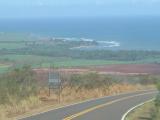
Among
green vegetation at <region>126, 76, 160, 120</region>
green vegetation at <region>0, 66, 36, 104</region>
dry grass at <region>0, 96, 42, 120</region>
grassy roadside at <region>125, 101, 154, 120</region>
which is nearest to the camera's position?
green vegetation at <region>126, 76, 160, 120</region>

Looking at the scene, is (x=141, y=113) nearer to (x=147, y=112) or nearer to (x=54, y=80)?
(x=147, y=112)

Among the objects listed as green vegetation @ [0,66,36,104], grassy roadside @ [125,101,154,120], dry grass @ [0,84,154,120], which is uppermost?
green vegetation @ [0,66,36,104]

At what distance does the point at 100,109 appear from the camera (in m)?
28.9

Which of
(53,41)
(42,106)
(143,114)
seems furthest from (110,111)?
(53,41)

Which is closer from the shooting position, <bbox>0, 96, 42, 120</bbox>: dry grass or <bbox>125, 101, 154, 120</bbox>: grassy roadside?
<bbox>0, 96, 42, 120</bbox>: dry grass

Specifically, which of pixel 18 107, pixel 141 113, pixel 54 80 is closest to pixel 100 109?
pixel 141 113

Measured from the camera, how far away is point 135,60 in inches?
3590

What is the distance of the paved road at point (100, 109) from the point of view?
25250 mm

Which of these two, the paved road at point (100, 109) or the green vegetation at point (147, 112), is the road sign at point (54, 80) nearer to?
the paved road at point (100, 109)

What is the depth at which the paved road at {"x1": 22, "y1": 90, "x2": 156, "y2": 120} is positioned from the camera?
25.2 meters

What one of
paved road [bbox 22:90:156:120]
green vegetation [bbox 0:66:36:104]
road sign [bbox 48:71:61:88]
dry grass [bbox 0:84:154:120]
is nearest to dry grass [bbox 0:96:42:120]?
dry grass [bbox 0:84:154:120]

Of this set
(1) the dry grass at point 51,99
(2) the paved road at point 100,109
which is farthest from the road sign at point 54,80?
(2) the paved road at point 100,109

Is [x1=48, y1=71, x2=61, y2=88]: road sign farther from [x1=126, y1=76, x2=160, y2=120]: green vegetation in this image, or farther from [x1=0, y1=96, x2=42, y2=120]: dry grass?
[x1=126, y1=76, x2=160, y2=120]: green vegetation

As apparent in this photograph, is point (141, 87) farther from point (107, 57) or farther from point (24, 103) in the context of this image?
point (107, 57)
